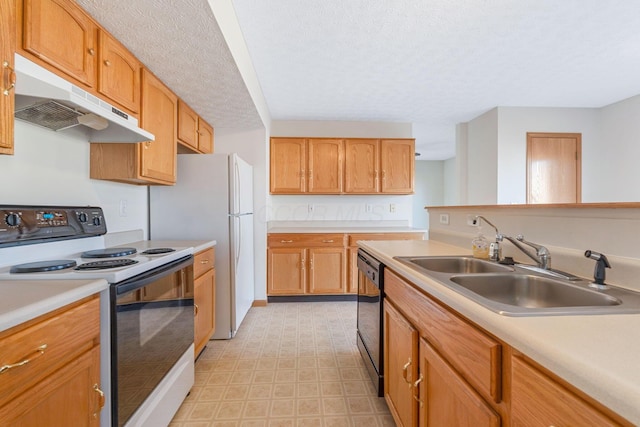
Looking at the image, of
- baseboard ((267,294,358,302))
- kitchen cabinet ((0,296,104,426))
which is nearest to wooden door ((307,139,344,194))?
baseboard ((267,294,358,302))

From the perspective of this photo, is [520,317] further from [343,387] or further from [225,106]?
[225,106]

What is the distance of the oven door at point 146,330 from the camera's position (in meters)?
1.06

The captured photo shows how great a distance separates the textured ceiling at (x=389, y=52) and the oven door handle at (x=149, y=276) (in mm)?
1215

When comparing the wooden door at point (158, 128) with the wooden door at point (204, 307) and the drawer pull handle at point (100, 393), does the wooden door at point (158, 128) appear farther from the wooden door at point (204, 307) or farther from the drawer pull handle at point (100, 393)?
the drawer pull handle at point (100, 393)

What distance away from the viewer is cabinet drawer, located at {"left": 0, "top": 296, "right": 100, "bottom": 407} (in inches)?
26.5

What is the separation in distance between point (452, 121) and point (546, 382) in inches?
161

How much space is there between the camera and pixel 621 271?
0.90 metres

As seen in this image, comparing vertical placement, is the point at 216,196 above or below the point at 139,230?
above

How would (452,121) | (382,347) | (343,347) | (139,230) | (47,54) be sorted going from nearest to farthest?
1. (47,54)
2. (382,347)
3. (139,230)
4. (343,347)
5. (452,121)

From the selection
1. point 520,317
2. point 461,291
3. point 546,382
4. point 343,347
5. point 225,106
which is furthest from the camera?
point 225,106

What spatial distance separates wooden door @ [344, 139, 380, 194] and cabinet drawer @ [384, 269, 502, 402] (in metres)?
2.63

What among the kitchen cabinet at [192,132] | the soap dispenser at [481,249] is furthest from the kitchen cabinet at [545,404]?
the kitchen cabinet at [192,132]

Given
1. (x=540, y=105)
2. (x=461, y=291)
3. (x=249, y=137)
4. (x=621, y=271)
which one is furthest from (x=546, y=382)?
(x=540, y=105)

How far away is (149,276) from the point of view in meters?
1.27
